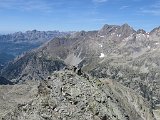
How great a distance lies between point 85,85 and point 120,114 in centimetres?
442

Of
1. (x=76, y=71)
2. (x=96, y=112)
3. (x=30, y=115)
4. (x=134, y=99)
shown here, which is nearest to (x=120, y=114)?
(x=96, y=112)

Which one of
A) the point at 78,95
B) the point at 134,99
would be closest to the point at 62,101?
the point at 78,95

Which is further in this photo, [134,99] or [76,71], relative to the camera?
[134,99]

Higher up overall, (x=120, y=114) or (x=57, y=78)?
(x=57, y=78)

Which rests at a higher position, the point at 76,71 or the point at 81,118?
the point at 76,71

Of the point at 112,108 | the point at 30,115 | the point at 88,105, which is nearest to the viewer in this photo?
the point at 30,115

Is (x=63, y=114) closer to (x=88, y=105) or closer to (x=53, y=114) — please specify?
(x=53, y=114)

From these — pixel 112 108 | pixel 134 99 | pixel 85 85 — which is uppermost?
pixel 85 85

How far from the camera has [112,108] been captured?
33.8 m

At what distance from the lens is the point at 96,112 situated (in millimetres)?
31078

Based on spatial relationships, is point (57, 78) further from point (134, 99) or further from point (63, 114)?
point (134, 99)

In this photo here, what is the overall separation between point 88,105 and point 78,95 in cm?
142

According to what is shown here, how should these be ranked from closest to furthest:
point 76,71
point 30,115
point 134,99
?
point 30,115 < point 76,71 < point 134,99

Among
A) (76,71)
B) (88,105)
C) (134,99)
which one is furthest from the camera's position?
(134,99)
